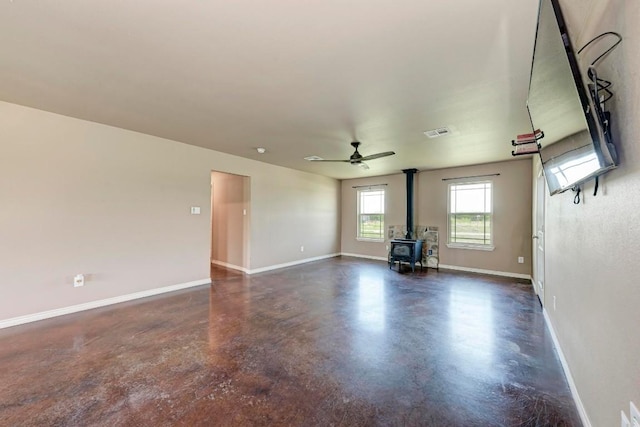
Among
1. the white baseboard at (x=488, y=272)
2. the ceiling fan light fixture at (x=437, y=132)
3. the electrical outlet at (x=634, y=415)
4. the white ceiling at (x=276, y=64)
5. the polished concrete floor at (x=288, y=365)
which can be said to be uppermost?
the white ceiling at (x=276, y=64)

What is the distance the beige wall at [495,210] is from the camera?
548cm

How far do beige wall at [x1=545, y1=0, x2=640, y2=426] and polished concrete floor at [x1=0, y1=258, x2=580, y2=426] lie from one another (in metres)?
0.51

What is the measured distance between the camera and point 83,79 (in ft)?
8.18

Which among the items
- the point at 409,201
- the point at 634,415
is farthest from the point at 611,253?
the point at 409,201

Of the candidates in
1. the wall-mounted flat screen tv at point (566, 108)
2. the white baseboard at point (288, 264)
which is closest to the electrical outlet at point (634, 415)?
the wall-mounted flat screen tv at point (566, 108)

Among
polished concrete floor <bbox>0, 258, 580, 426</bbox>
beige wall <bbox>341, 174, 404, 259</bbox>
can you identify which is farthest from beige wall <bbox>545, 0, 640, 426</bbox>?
beige wall <bbox>341, 174, 404, 259</bbox>

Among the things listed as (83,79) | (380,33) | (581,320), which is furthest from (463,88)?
(83,79)

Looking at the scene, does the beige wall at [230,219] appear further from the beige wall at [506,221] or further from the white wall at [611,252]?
the white wall at [611,252]

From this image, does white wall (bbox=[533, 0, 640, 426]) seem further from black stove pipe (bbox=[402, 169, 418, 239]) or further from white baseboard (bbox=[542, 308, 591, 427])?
black stove pipe (bbox=[402, 169, 418, 239])

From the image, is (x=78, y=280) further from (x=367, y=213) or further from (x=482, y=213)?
(x=482, y=213)

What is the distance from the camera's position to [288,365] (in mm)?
2262

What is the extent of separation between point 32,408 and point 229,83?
2.86 metres

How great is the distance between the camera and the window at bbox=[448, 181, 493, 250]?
5.92 meters

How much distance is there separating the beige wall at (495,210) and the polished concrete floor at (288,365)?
6.95 feet
